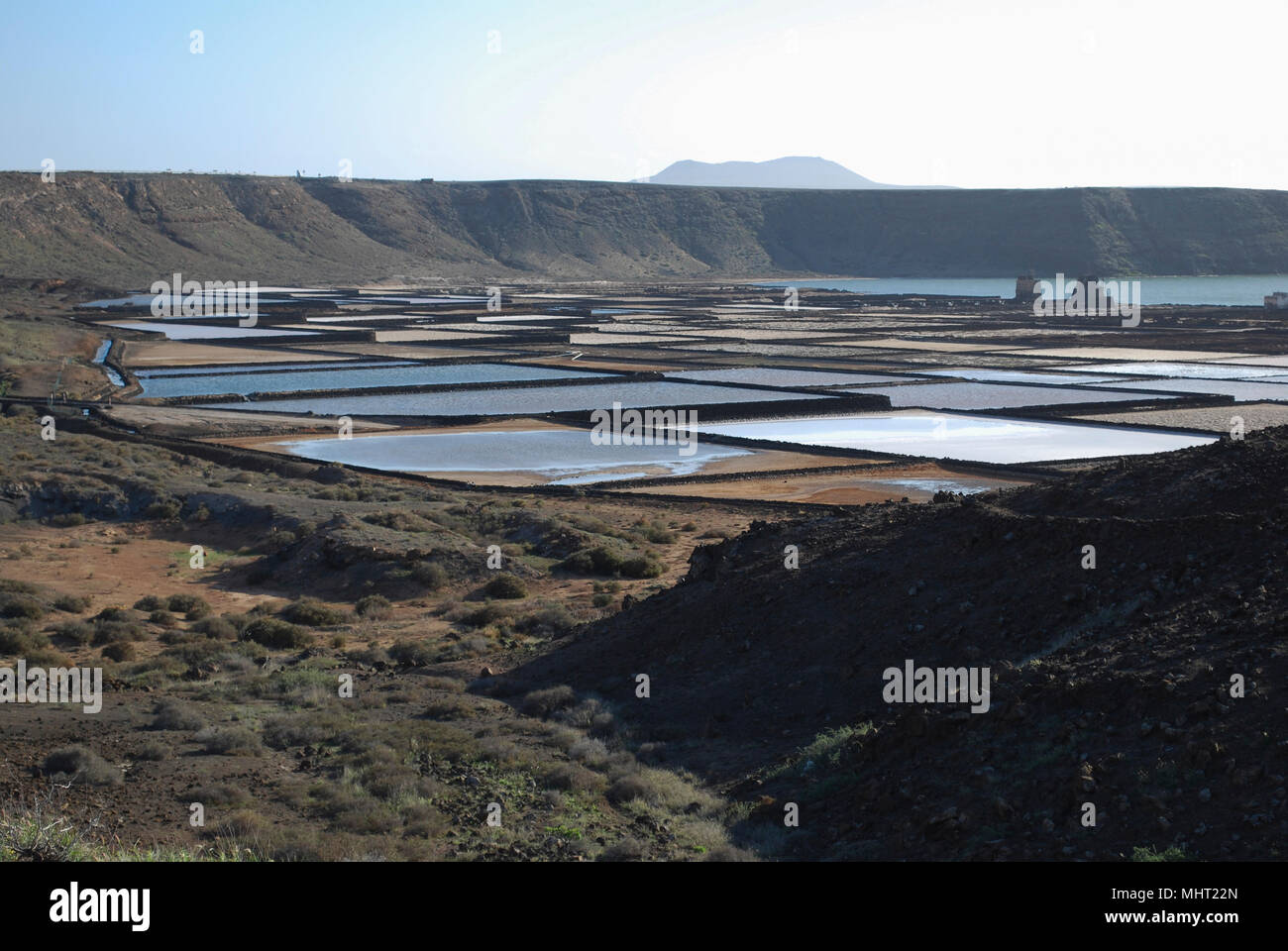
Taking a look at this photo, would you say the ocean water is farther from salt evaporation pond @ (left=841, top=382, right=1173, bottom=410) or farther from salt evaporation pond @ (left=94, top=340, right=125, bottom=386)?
salt evaporation pond @ (left=94, top=340, right=125, bottom=386)

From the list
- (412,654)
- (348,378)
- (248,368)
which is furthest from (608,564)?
(248,368)

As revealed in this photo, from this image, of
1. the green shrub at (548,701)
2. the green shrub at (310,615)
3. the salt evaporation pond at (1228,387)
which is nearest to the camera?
the green shrub at (548,701)

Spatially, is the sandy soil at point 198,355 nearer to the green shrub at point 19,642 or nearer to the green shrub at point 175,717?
the green shrub at point 19,642

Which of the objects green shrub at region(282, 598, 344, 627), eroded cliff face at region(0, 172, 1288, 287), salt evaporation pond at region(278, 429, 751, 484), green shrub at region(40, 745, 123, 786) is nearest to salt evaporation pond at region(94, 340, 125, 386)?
salt evaporation pond at region(278, 429, 751, 484)

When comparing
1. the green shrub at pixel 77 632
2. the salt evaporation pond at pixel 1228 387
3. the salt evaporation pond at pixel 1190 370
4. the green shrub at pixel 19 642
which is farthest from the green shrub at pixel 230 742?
the salt evaporation pond at pixel 1190 370

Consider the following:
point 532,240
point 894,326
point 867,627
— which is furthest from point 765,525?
point 532,240

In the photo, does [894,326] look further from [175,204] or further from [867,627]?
[175,204]
